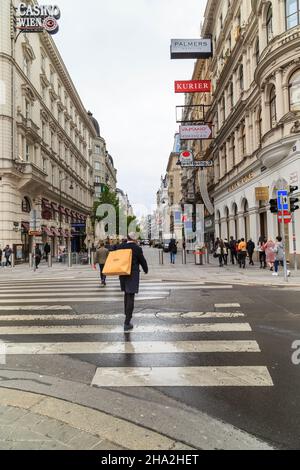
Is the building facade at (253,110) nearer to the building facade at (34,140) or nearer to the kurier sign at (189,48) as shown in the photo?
the kurier sign at (189,48)

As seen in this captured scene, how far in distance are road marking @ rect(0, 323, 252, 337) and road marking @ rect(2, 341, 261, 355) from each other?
686mm

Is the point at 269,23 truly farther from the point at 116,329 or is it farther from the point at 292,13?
the point at 116,329

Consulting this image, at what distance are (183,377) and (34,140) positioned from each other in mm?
33535

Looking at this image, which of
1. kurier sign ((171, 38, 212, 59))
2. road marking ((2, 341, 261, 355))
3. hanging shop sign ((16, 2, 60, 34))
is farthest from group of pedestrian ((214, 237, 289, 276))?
hanging shop sign ((16, 2, 60, 34))

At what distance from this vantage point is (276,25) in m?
18.8

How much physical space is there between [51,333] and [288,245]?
1554cm

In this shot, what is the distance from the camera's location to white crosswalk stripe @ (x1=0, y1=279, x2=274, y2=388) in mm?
4562

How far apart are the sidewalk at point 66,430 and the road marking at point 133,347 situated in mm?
1850

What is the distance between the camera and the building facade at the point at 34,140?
28.5 m

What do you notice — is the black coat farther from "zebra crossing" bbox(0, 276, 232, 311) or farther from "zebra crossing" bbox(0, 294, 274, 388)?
"zebra crossing" bbox(0, 276, 232, 311)

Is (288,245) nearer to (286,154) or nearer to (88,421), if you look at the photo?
(286,154)

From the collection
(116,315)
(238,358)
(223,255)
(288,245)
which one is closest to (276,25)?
(288,245)
